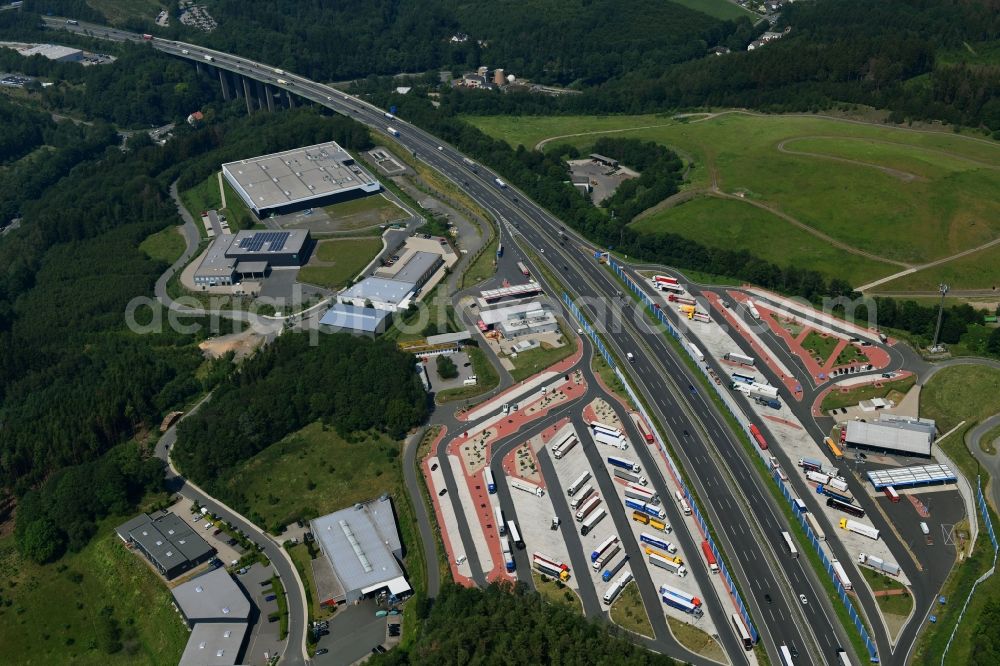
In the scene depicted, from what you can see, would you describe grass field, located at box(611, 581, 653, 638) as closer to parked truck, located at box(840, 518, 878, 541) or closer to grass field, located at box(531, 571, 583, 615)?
grass field, located at box(531, 571, 583, 615)

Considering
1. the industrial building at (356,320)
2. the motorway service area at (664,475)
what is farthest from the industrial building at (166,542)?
the industrial building at (356,320)

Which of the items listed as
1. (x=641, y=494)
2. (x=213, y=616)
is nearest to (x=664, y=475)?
(x=641, y=494)

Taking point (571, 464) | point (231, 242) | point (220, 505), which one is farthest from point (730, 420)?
point (231, 242)

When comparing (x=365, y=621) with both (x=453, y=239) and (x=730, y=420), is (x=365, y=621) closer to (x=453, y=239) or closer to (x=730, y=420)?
(x=730, y=420)

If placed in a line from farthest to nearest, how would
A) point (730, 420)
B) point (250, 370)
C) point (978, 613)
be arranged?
point (250, 370) < point (730, 420) < point (978, 613)

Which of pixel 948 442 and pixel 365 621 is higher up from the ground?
pixel 948 442

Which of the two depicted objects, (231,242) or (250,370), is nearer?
(250,370)

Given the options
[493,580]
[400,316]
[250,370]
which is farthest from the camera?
[400,316]
